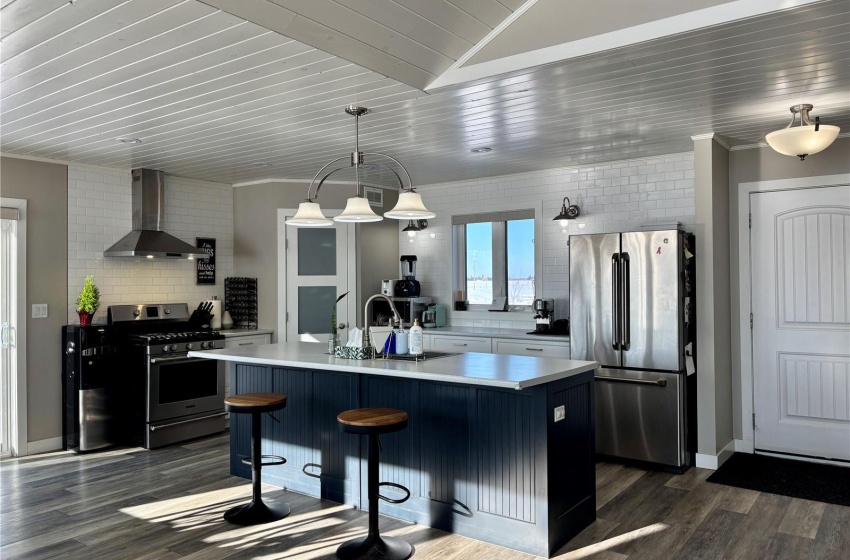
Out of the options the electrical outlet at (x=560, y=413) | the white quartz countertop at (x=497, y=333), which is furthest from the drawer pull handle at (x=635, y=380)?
the electrical outlet at (x=560, y=413)

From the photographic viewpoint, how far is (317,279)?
22.0 feet

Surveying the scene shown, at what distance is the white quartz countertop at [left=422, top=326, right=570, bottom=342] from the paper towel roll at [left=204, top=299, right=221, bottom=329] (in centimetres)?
226

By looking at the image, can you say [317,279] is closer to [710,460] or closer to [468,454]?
[468,454]

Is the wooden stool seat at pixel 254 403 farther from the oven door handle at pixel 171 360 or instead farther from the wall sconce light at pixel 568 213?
the wall sconce light at pixel 568 213

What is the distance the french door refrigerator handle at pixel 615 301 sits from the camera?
194 inches

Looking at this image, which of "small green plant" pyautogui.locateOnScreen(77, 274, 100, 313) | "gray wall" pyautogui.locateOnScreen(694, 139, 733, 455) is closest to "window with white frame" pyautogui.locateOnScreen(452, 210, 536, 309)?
"gray wall" pyautogui.locateOnScreen(694, 139, 733, 455)

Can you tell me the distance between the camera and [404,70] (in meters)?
3.36

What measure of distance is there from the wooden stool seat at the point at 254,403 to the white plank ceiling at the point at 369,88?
73.8 inches

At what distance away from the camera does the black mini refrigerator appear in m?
5.39

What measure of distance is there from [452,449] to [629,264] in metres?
2.24

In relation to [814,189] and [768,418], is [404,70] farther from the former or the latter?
[768,418]

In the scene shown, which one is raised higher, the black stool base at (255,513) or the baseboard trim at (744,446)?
the baseboard trim at (744,446)

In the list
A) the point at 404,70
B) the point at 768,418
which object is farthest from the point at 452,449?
the point at 768,418

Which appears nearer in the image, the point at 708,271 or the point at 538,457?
the point at 538,457
